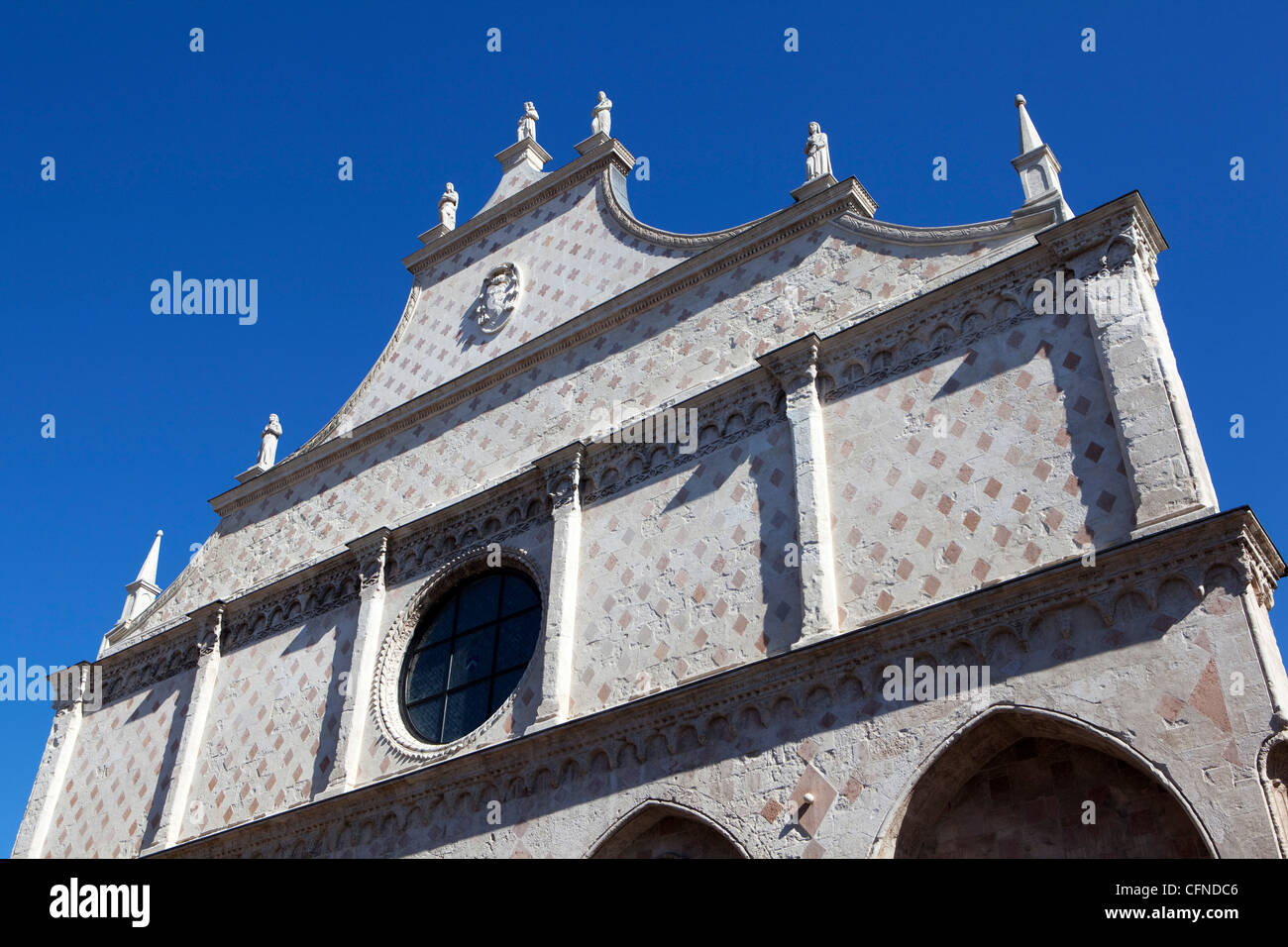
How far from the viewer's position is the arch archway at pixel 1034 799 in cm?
881

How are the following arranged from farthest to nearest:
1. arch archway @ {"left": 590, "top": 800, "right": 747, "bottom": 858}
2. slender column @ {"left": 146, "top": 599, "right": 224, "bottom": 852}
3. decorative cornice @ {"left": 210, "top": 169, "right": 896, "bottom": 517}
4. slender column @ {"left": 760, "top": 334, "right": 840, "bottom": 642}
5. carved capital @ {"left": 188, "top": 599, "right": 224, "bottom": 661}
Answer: carved capital @ {"left": 188, "top": 599, "right": 224, "bottom": 661} → slender column @ {"left": 146, "top": 599, "right": 224, "bottom": 852} → decorative cornice @ {"left": 210, "top": 169, "right": 896, "bottom": 517} → slender column @ {"left": 760, "top": 334, "right": 840, "bottom": 642} → arch archway @ {"left": 590, "top": 800, "right": 747, "bottom": 858}

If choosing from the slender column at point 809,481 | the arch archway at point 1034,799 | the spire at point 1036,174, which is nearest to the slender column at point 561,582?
the slender column at point 809,481

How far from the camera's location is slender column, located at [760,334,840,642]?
10.8m

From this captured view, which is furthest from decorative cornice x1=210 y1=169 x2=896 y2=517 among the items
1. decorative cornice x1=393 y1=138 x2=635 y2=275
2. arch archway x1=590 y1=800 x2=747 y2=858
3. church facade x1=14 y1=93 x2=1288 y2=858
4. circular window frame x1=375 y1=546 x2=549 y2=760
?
arch archway x1=590 y1=800 x2=747 y2=858

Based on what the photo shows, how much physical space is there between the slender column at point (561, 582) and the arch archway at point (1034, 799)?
389 cm

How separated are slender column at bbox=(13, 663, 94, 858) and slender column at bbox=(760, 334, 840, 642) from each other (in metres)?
11.5

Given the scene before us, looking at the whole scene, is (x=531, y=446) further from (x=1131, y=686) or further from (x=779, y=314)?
(x=1131, y=686)

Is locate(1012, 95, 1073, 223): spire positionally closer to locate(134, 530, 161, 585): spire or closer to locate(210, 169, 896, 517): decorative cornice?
locate(210, 169, 896, 517): decorative cornice

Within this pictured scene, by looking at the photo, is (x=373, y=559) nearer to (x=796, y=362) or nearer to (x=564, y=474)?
(x=564, y=474)

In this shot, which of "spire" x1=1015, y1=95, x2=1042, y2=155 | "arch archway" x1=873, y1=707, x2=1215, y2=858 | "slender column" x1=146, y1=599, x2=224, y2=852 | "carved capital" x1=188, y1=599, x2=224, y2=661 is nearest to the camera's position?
"arch archway" x1=873, y1=707, x2=1215, y2=858

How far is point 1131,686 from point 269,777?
32.8ft

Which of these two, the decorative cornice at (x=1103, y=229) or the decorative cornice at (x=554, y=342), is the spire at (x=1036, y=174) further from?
the decorative cornice at (x=554, y=342)

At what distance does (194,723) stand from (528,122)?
31.7 feet

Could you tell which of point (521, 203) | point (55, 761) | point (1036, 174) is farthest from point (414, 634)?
point (1036, 174)
